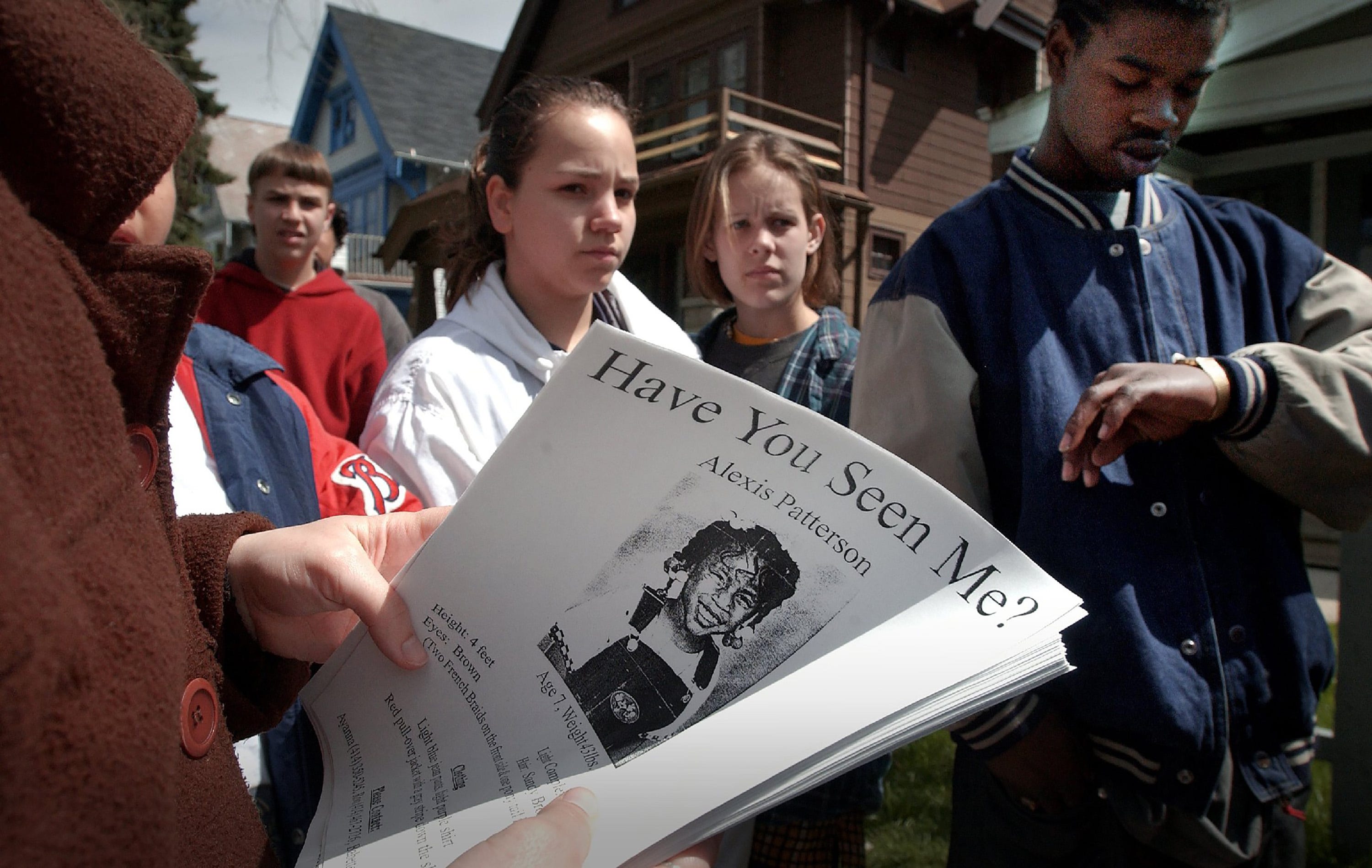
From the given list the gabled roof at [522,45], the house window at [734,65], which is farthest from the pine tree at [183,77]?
the house window at [734,65]

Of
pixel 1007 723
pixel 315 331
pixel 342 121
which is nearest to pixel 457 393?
pixel 1007 723

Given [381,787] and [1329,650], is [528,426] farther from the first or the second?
[1329,650]

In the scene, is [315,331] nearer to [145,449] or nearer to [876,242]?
[145,449]

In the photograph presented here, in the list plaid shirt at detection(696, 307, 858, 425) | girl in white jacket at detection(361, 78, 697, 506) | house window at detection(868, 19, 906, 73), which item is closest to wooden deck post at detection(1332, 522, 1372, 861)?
plaid shirt at detection(696, 307, 858, 425)

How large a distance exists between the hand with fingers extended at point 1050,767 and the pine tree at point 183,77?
4.58 ft

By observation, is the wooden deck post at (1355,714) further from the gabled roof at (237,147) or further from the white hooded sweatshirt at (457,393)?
the gabled roof at (237,147)

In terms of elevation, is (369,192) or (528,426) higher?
(369,192)

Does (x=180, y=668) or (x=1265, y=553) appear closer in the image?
(x=180, y=668)

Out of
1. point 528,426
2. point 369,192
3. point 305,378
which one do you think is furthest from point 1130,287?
point 369,192

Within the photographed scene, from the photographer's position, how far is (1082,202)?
4.81ft

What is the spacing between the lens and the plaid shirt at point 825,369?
92.2 inches

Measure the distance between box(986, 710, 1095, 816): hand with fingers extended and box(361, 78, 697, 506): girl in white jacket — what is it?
105 cm

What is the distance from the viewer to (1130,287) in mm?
1416

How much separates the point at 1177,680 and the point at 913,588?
0.84 meters
